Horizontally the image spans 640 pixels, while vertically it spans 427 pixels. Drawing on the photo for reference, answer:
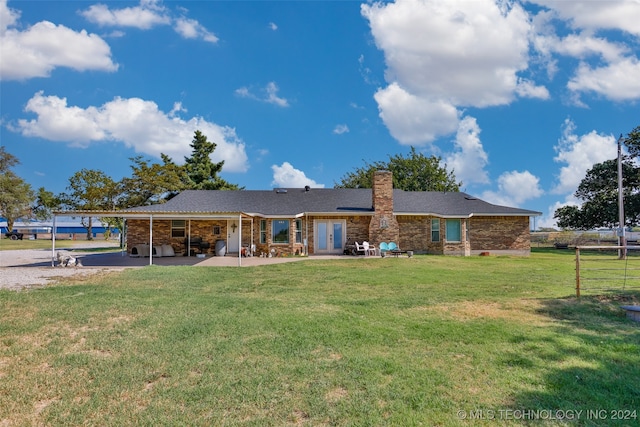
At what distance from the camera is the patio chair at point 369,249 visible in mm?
21364

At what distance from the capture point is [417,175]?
44906mm

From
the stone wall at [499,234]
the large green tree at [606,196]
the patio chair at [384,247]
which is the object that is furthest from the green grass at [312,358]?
the large green tree at [606,196]

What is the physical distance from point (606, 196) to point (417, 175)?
18159 mm

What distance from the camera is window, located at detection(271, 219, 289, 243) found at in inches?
859

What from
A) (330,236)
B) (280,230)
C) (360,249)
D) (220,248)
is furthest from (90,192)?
(360,249)

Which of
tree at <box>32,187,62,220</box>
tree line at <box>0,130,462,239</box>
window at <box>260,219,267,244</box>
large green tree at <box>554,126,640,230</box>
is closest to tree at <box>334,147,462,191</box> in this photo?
tree line at <box>0,130,462,239</box>

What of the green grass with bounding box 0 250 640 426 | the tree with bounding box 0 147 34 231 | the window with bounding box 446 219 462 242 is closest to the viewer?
the green grass with bounding box 0 250 640 426

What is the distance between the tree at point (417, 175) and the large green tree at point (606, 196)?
12115 mm

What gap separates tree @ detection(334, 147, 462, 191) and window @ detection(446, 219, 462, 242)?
2119 cm

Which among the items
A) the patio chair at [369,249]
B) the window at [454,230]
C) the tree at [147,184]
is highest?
the tree at [147,184]

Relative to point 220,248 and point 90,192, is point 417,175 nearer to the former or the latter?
point 220,248

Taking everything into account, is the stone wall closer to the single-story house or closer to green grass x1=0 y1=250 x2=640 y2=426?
the single-story house

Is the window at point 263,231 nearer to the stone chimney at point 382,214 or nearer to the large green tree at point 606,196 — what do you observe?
the stone chimney at point 382,214

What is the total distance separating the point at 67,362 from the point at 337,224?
18743mm
